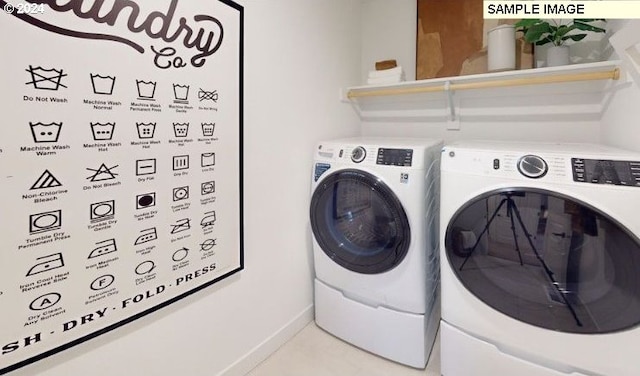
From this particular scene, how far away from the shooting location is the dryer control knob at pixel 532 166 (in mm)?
1136

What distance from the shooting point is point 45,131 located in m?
0.86

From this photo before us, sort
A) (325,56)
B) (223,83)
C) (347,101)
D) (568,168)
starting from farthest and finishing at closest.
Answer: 1. (347,101)
2. (325,56)
3. (223,83)
4. (568,168)

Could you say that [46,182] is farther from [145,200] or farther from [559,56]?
[559,56]

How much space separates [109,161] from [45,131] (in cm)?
18

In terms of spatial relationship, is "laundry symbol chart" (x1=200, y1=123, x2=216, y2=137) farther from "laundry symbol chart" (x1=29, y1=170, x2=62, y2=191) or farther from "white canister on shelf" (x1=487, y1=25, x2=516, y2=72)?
"white canister on shelf" (x1=487, y1=25, x2=516, y2=72)

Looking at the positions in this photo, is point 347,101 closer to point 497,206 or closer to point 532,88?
point 532,88

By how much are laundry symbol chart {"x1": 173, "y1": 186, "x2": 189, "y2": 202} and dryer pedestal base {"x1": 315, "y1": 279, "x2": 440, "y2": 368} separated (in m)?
1.00

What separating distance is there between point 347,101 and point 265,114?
35.2 inches

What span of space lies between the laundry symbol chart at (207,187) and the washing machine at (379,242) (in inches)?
23.1

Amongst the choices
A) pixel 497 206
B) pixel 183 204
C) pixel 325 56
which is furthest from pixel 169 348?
pixel 325 56

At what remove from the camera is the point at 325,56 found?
2.00 metres

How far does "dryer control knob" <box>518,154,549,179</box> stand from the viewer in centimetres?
114

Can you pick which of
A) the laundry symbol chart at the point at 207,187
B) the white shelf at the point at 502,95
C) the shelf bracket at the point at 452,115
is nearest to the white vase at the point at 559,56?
the white shelf at the point at 502,95
